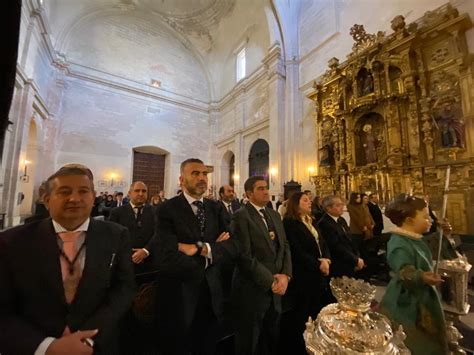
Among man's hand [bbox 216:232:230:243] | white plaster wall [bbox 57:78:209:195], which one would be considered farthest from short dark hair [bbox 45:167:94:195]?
white plaster wall [bbox 57:78:209:195]

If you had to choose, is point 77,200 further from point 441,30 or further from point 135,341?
point 441,30

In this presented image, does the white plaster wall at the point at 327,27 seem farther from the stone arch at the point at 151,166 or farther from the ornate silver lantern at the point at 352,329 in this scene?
the ornate silver lantern at the point at 352,329

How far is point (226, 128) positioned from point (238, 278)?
534 inches

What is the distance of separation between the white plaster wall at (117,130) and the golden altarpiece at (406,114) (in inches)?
367

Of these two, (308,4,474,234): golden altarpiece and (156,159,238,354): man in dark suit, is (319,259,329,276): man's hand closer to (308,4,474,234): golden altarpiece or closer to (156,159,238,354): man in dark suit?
(156,159,238,354): man in dark suit

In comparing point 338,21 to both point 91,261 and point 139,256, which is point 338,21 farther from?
point 91,261

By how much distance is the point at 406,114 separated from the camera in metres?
6.51

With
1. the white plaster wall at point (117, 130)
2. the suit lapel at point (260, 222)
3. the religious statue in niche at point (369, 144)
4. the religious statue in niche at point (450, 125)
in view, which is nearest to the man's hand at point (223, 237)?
the suit lapel at point (260, 222)

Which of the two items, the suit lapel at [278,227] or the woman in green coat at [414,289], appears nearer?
the woman in green coat at [414,289]

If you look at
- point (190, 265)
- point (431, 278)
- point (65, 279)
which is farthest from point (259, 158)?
point (65, 279)

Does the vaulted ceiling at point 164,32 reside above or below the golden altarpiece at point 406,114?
above

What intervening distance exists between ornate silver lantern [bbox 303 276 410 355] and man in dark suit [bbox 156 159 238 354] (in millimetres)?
1198

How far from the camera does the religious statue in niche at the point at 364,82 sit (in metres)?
7.20

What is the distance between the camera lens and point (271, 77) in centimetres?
1066
